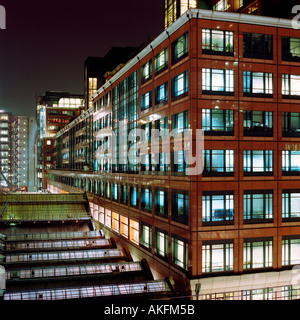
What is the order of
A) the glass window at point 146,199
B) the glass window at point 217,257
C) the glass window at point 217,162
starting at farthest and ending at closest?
the glass window at point 146,199 → the glass window at point 217,162 → the glass window at point 217,257

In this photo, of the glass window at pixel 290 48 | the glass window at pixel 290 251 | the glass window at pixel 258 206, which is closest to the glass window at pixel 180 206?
the glass window at pixel 258 206

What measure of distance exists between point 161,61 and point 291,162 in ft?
58.1

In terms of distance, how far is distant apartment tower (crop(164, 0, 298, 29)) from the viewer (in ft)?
123

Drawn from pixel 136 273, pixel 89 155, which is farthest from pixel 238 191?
pixel 89 155

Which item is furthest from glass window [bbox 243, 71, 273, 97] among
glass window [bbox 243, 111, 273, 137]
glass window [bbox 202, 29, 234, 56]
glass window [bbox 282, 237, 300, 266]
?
glass window [bbox 282, 237, 300, 266]

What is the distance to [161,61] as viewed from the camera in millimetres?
40844

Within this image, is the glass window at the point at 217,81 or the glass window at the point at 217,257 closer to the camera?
the glass window at the point at 217,257

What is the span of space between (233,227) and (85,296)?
47.8ft

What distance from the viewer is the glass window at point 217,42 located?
109 ft

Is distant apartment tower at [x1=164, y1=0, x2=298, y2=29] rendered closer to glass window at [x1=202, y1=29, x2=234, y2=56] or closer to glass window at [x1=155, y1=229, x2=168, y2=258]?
glass window at [x1=202, y1=29, x2=234, y2=56]

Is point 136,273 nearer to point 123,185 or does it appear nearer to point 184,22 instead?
point 123,185

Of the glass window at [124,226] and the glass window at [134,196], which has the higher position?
the glass window at [134,196]

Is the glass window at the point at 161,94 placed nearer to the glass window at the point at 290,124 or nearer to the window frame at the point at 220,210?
the window frame at the point at 220,210

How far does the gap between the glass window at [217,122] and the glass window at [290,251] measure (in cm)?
1173
